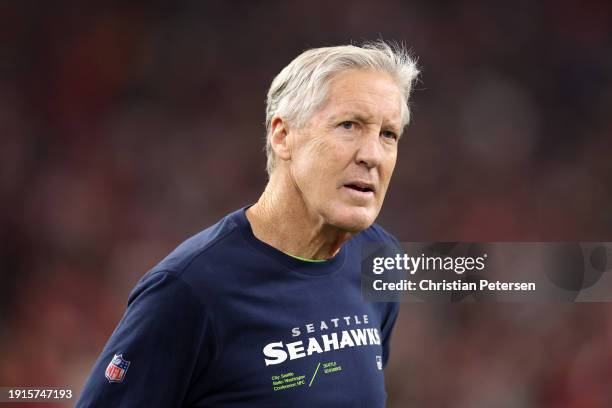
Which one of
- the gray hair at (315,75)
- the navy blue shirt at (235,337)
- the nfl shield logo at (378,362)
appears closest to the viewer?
the navy blue shirt at (235,337)

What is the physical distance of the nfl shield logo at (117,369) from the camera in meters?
1.65

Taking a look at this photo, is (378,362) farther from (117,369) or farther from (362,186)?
(117,369)

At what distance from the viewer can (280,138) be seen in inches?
72.4

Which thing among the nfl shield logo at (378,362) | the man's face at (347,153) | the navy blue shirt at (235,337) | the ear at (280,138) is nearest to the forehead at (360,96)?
the man's face at (347,153)

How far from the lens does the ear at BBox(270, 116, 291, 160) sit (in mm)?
1818

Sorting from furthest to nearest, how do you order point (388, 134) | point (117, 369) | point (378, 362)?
point (378, 362) → point (388, 134) → point (117, 369)

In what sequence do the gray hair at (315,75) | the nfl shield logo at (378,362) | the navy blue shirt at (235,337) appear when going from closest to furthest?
1. the navy blue shirt at (235,337)
2. the gray hair at (315,75)
3. the nfl shield logo at (378,362)

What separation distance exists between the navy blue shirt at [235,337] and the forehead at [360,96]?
35cm

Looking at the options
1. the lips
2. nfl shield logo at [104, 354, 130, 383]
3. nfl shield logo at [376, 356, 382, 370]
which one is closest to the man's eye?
the lips

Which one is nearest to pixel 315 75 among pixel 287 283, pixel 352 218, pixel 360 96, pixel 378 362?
pixel 360 96

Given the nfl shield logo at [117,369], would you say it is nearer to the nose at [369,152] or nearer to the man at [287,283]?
the man at [287,283]

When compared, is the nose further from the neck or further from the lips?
the neck

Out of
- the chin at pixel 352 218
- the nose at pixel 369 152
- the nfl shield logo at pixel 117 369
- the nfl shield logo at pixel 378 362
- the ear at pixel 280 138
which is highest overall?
the ear at pixel 280 138

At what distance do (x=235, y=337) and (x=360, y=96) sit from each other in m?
0.58
